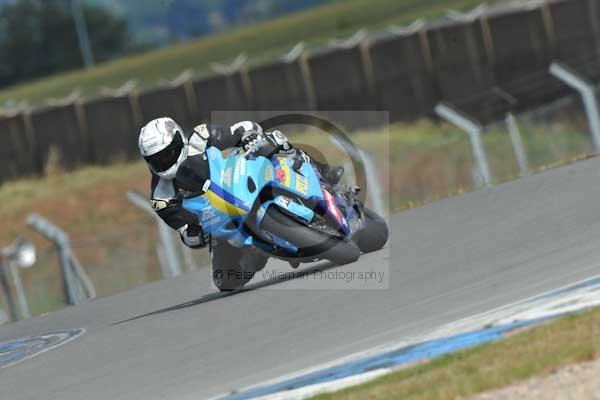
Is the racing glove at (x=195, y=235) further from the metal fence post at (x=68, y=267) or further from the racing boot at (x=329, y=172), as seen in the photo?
the metal fence post at (x=68, y=267)

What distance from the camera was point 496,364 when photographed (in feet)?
20.3

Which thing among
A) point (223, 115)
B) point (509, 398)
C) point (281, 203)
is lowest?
point (509, 398)

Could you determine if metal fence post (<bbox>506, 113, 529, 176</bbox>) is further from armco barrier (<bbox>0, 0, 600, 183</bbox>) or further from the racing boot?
armco barrier (<bbox>0, 0, 600, 183</bbox>)

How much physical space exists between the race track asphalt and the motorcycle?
328 millimetres

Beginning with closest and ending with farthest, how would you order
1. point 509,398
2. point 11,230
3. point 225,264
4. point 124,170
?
point 509,398 → point 225,264 → point 11,230 → point 124,170

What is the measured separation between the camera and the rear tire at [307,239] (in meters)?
10.4

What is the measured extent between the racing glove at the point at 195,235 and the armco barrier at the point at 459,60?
21.6m

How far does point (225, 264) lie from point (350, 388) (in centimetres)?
473

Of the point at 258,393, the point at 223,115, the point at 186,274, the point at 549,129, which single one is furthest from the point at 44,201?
the point at 258,393

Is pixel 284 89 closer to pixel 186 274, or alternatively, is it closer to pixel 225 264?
pixel 186 274

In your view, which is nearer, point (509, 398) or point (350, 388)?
point (509, 398)

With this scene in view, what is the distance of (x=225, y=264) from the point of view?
11.2 m

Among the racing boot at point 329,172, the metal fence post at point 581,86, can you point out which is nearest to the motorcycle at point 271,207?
the racing boot at point 329,172

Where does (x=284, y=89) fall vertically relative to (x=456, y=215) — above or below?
above
